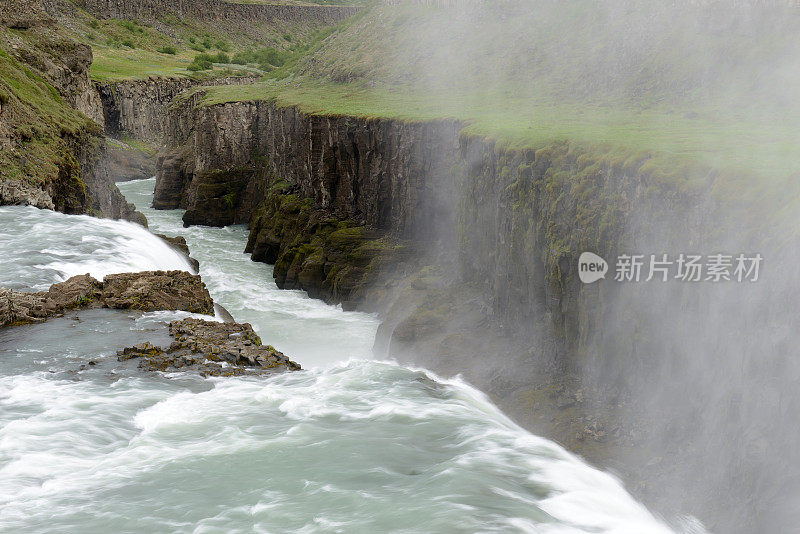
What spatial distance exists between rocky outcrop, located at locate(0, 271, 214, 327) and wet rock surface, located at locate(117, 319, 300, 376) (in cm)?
194

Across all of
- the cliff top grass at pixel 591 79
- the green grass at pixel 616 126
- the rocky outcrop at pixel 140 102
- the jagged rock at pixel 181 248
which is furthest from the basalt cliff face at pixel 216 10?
the jagged rock at pixel 181 248

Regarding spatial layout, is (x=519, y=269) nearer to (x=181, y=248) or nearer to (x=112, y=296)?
(x=112, y=296)

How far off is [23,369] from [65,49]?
2655cm

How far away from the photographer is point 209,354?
14539 mm

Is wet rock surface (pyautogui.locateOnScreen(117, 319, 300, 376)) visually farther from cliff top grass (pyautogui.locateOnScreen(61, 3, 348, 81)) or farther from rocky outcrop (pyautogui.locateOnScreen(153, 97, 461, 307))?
cliff top grass (pyautogui.locateOnScreen(61, 3, 348, 81))

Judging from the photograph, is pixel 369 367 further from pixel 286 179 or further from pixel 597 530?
pixel 286 179

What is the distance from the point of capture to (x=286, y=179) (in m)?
41.3

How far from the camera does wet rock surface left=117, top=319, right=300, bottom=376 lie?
46.2 feet

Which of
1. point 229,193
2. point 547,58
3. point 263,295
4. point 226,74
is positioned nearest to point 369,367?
point 263,295

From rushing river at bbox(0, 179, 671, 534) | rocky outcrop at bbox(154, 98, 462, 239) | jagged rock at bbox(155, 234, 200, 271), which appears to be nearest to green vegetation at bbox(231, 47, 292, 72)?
rocky outcrop at bbox(154, 98, 462, 239)

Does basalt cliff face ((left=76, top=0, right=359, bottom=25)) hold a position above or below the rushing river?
above

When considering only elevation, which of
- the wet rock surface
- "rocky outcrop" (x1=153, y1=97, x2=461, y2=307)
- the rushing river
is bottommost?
the rushing river

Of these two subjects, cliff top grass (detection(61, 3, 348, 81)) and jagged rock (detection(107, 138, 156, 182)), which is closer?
jagged rock (detection(107, 138, 156, 182))

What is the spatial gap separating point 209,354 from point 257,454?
3994 millimetres
